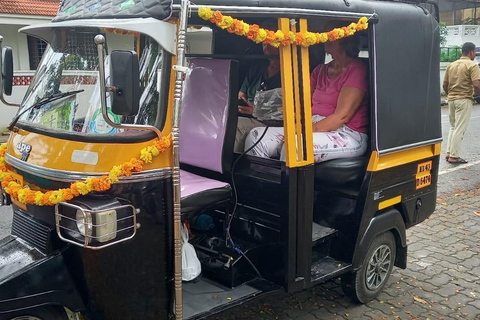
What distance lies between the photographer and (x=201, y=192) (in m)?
3.34

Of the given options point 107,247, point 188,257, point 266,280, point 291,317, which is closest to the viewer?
point 107,247

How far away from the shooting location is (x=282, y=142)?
3697 mm

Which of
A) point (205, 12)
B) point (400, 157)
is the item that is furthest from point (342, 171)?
point (205, 12)

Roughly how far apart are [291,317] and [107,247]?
183cm

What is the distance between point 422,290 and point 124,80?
3.32 m

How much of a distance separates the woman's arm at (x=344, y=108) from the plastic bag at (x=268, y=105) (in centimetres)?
34

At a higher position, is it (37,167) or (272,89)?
(272,89)

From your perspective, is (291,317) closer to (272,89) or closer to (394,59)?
(272,89)

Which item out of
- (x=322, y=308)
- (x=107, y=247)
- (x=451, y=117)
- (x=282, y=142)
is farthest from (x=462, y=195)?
(x=107, y=247)

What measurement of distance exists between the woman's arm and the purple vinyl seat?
76 centimetres

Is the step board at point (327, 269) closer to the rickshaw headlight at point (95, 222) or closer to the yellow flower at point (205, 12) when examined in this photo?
the rickshaw headlight at point (95, 222)

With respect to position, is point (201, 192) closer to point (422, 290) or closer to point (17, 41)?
point (422, 290)

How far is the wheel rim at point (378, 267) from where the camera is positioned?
423 centimetres

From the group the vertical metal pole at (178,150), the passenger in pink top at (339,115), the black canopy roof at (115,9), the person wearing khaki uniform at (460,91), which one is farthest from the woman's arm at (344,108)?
the person wearing khaki uniform at (460,91)
